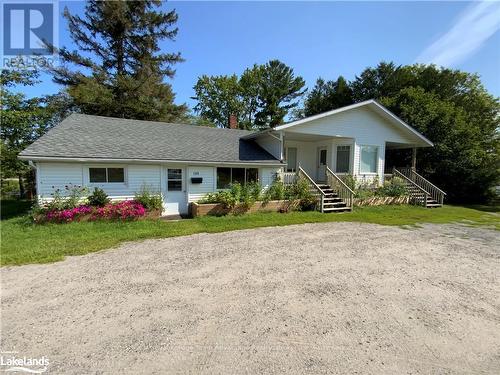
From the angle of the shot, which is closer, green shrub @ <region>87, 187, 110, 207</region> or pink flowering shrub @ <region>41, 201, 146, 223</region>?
pink flowering shrub @ <region>41, 201, 146, 223</region>

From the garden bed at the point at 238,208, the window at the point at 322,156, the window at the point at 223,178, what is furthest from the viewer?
the window at the point at 322,156

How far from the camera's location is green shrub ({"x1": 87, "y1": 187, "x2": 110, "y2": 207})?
31.3 feet

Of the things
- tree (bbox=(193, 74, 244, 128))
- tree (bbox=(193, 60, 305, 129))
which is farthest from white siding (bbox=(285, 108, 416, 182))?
tree (bbox=(193, 74, 244, 128))

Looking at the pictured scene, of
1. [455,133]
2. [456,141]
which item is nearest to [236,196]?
[455,133]

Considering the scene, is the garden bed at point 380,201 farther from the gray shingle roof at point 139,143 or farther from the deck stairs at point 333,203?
the gray shingle roof at point 139,143

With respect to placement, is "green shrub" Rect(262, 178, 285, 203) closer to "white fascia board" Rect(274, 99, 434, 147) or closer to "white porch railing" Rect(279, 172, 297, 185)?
"white porch railing" Rect(279, 172, 297, 185)

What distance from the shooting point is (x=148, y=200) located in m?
9.98

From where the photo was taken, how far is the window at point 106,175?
10.0 m

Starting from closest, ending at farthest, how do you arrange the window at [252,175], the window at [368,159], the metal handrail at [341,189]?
the metal handrail at [341,189], the window at [252,175], the window at [368,159]

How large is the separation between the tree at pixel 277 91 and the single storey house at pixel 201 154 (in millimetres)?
18446

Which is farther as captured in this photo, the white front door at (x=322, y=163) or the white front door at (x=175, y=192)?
the white front door at (x=322, y=163)

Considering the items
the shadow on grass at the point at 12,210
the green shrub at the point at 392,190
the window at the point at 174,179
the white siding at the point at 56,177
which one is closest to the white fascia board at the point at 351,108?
the green shrub at the point at 392,190

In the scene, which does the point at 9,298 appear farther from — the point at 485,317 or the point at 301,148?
the point at 301,148

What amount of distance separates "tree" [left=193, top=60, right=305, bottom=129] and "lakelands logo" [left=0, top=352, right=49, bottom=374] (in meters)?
32.6
